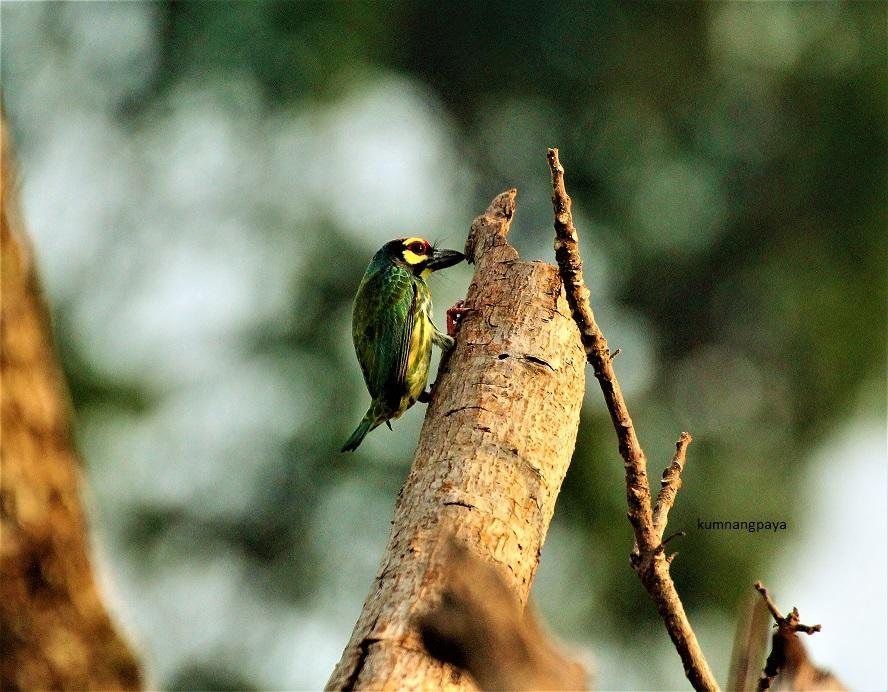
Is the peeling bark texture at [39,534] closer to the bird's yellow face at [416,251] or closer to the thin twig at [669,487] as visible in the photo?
the thin twig at [669,487]

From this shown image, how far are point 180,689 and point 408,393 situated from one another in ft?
24.9

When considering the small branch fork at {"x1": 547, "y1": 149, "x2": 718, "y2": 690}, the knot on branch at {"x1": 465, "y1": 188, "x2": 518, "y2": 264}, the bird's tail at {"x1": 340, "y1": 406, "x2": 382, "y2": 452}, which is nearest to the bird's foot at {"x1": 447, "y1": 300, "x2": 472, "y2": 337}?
the knot on branch at {"x1": 465, "y1": 188, "x2": 518, "y2": 264}

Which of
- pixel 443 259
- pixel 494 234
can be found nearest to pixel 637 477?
pixel 494 234

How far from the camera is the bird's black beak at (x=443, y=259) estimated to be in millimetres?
5883

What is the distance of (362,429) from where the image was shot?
5633 mm

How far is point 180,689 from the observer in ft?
37.6

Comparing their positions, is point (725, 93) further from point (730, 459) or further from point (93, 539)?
point (93, 539)

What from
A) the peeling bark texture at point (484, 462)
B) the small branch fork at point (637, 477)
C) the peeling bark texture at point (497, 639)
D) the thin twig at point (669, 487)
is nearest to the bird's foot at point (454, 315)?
the peeling bark texture at point (484, 462)

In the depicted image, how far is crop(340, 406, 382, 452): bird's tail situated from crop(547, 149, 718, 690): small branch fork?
7.24ft

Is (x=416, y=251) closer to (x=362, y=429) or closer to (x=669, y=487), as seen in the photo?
(x=362, y=429)

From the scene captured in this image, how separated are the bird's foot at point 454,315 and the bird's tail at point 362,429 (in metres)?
1.34

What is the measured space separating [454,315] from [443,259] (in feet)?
5.72

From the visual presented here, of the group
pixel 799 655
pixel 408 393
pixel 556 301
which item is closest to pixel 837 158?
pixel 408 393

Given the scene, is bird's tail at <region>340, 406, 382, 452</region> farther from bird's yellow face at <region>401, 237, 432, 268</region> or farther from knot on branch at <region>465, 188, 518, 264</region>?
knot on branch at <region>465, 188, 518, 264</region>
